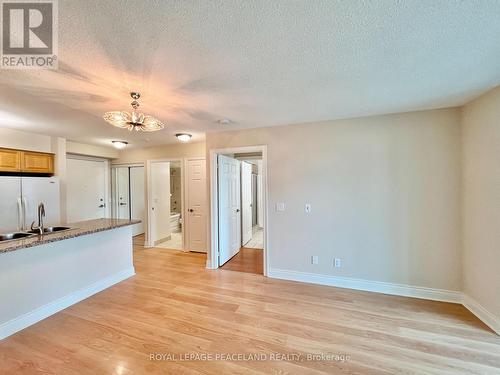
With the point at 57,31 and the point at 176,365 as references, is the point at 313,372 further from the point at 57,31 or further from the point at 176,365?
the point at 57,31

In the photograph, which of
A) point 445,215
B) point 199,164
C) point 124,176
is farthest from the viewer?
point 124,176

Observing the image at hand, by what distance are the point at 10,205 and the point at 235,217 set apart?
362 cm

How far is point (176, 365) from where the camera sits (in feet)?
5.58

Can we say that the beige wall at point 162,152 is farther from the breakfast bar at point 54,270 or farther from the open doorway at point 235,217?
the breakfast bar at point 54,270

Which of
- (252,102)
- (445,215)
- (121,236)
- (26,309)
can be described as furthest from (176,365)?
(445,215)

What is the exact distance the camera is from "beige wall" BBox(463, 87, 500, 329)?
2086mm

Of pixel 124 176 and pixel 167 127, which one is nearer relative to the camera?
pixel 167 127

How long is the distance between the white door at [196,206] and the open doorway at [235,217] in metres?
0.72

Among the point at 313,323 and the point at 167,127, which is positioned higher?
the point at 167,127

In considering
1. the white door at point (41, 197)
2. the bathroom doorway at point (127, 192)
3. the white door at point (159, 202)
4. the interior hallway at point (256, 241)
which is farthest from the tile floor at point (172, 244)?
the white door at point (41, 197)

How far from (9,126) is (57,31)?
10.8ft

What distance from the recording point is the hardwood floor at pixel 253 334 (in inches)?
66.6

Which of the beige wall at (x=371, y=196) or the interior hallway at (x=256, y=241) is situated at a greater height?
the beige wall at (x=371, y=196)

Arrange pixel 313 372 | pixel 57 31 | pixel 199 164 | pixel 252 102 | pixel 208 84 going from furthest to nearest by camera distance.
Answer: pixel 199 164, pixel 252 102, pixel 208 84, pixel 313 372, pixel 57 31
